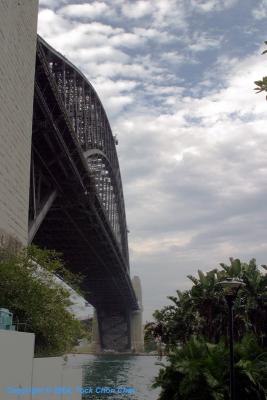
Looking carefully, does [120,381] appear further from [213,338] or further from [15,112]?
[15,112]

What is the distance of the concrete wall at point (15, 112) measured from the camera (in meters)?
19.0

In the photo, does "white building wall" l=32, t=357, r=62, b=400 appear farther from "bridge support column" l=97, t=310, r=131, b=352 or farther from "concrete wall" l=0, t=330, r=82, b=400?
"bridge support column" l=97, t=310, r=131, b=352

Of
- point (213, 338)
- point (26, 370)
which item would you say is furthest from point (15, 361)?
point (213, 338)

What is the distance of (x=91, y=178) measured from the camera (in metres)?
45.7

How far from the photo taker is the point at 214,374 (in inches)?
620

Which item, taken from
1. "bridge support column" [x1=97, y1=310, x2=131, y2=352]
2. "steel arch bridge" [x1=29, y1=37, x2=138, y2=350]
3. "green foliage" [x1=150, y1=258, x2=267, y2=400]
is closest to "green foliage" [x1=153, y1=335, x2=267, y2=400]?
"green foliage" [x1=150, y1=258, x2=267, y2=400]

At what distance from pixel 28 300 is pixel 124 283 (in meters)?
77.0

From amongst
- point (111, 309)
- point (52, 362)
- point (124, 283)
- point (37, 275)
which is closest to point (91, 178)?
point (37, 275)

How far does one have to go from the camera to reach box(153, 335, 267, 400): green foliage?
50.5ft

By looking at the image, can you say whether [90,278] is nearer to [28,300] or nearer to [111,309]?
[111,309]

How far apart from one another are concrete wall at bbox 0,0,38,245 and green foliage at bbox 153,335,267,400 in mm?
7480

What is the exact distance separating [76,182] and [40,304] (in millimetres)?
27830

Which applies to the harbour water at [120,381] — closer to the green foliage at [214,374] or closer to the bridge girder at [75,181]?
the green foliage at [214,374]

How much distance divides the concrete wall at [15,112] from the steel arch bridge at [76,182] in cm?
664
